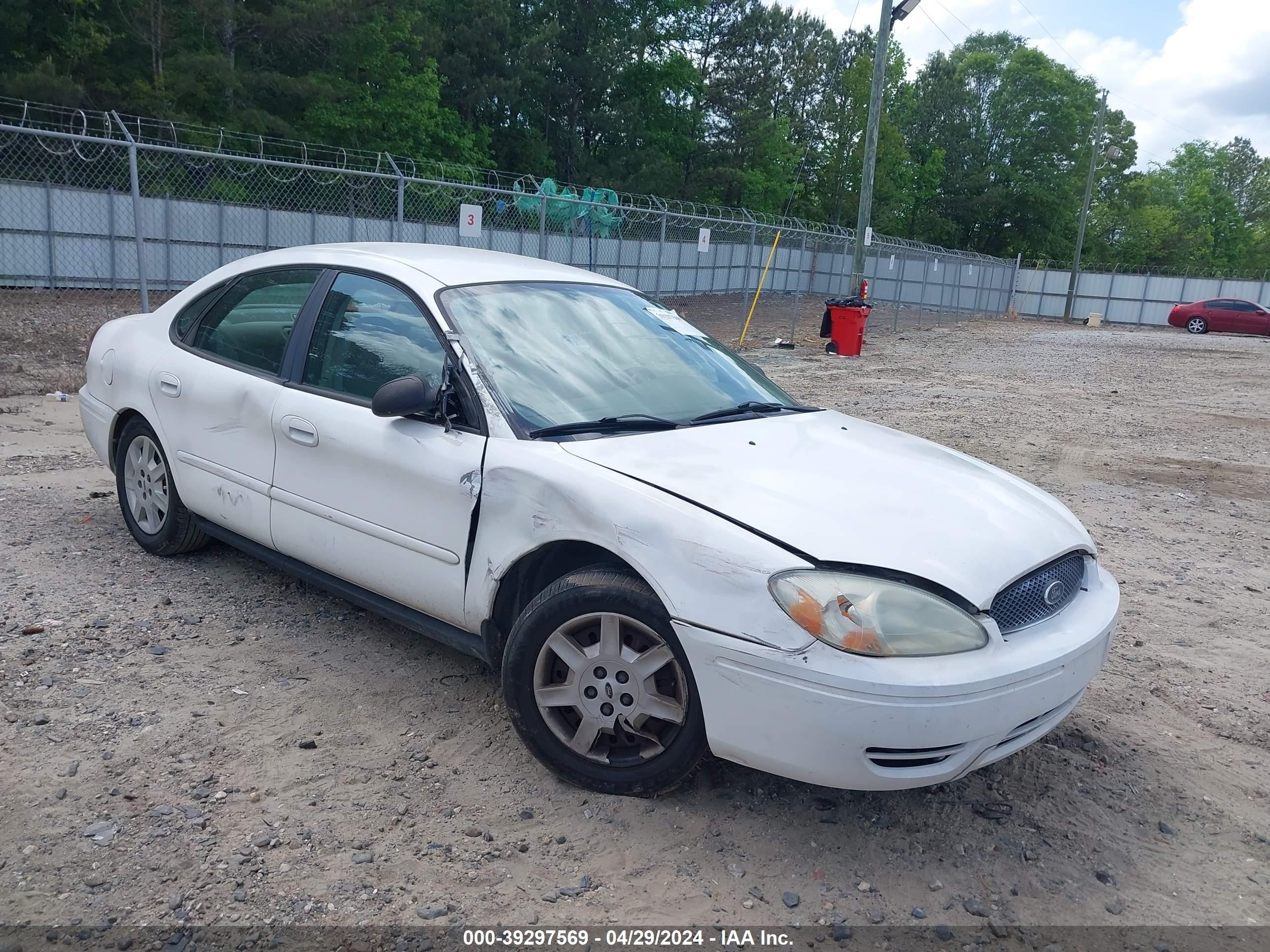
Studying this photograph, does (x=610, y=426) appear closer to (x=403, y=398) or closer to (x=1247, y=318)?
(x=403, y=398)

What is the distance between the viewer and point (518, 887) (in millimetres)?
2658

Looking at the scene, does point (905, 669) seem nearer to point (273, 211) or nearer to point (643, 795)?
point (643, 795)

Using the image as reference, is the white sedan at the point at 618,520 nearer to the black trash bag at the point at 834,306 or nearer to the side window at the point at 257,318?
the side window at the point at 257,318

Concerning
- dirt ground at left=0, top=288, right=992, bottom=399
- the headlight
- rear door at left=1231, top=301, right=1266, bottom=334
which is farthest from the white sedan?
rear door at left=1231, top=301, right=1266, bottom=334

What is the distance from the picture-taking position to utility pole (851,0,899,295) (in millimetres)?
19750

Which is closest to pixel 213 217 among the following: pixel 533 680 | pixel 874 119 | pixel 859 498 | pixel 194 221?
pixel 194 221

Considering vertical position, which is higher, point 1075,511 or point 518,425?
point 518,425

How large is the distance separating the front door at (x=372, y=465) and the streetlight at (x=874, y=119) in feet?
57.1

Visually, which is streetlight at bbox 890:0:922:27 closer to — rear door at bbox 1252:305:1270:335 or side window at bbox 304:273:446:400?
side window at bbox 304:273:446:400

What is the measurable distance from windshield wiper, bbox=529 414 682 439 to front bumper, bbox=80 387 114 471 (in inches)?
109

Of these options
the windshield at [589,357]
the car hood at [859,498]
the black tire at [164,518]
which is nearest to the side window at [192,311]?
the black tire at [164,518]

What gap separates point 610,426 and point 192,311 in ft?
7.90

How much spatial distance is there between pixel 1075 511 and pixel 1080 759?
3912 mm

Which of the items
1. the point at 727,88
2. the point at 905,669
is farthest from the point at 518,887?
the point at 727,88
